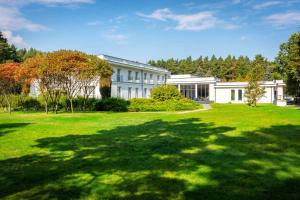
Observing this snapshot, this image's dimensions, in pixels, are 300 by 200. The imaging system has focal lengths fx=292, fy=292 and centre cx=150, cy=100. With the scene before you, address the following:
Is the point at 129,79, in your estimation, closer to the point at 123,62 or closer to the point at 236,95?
the point at 123,62

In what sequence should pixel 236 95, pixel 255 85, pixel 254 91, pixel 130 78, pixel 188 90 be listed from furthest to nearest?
pixel 188 90 → pixel 236 95 → pixel 130 78 → pixel 254 91 → pixel 255 85

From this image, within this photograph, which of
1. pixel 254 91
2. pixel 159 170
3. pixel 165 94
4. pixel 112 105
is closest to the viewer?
pixel 159 170

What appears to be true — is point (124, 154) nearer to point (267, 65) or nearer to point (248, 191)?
point (248, 191)

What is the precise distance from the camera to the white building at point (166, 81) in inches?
1425

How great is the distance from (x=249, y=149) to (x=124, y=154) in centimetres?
299

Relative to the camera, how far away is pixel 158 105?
26.4 meters

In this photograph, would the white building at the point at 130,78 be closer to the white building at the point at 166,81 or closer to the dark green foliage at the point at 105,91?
the white building at the point at 166,81

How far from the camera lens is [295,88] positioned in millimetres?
34438

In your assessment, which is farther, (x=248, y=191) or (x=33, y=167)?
(x=33, y=167)

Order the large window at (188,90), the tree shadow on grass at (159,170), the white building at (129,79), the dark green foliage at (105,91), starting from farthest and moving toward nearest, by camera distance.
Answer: the large window at (188,90) < the white building at (129,79) < the dark green foliage at (105,91) < the tree shadow on grass at (159,170)

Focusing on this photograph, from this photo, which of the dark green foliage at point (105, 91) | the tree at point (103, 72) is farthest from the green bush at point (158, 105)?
the dark green foliage at point (105, 91)

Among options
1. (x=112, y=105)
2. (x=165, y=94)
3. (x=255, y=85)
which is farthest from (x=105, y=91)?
(x=255, y=85)

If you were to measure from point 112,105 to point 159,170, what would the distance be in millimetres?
20684

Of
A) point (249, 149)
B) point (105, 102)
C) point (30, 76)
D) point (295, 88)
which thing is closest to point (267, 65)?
point (295, 88)
